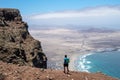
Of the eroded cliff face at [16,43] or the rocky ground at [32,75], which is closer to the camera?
the rocky ground at [32,75]

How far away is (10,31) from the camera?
4756 centimetres

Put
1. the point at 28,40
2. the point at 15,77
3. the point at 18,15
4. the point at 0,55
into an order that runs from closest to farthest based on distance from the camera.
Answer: the point at 15,77
the point at 0,55
the point at 28,40
the point at 18,15

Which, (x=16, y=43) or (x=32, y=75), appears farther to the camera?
(x=16, y=43)

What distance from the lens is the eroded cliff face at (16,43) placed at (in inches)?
1575

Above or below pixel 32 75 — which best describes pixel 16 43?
above

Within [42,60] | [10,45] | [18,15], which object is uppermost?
[18,15]

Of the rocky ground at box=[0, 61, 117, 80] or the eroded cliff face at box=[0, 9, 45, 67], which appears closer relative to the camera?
the rocky ground at box=[0, 61, 117, 80]

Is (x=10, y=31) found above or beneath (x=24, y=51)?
above

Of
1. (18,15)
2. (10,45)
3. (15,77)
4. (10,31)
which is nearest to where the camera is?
(15,77)

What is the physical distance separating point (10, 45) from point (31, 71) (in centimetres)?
1566

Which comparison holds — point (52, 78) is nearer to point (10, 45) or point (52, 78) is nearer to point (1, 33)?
point (10, 45)

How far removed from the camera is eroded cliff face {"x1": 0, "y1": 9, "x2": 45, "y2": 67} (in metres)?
40.0

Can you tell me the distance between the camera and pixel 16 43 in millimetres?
44750

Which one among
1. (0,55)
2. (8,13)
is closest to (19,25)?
(8,13)
